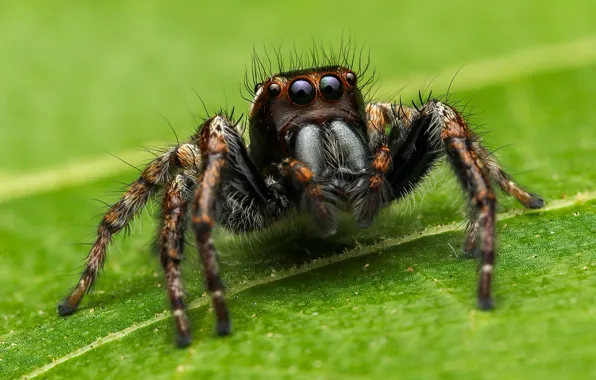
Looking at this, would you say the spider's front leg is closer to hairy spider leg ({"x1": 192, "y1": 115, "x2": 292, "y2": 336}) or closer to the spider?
the spider

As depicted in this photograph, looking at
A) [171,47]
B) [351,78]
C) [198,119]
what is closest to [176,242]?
[351,78]

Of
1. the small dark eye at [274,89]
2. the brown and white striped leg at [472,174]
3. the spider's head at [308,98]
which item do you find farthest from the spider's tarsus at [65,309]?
the brown and white striped leg at [472,174]

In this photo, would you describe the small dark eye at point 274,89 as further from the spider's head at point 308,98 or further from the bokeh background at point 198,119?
the bokeh background at point 198,119

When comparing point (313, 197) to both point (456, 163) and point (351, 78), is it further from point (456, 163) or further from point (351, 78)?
point (351, 78)

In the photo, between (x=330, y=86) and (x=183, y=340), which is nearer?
(x=183, y=340)

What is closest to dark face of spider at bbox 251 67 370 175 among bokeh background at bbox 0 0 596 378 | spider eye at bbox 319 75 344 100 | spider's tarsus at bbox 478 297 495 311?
spider eye at bbox 319 75 344 100

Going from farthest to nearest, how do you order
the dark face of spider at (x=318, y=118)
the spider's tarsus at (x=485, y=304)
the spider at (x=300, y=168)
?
1. the dark face of spider at (x=318, y=118)
2. the spider at (x=300, y=168)
3. the spider's tarsus at (x=485, y=304)
